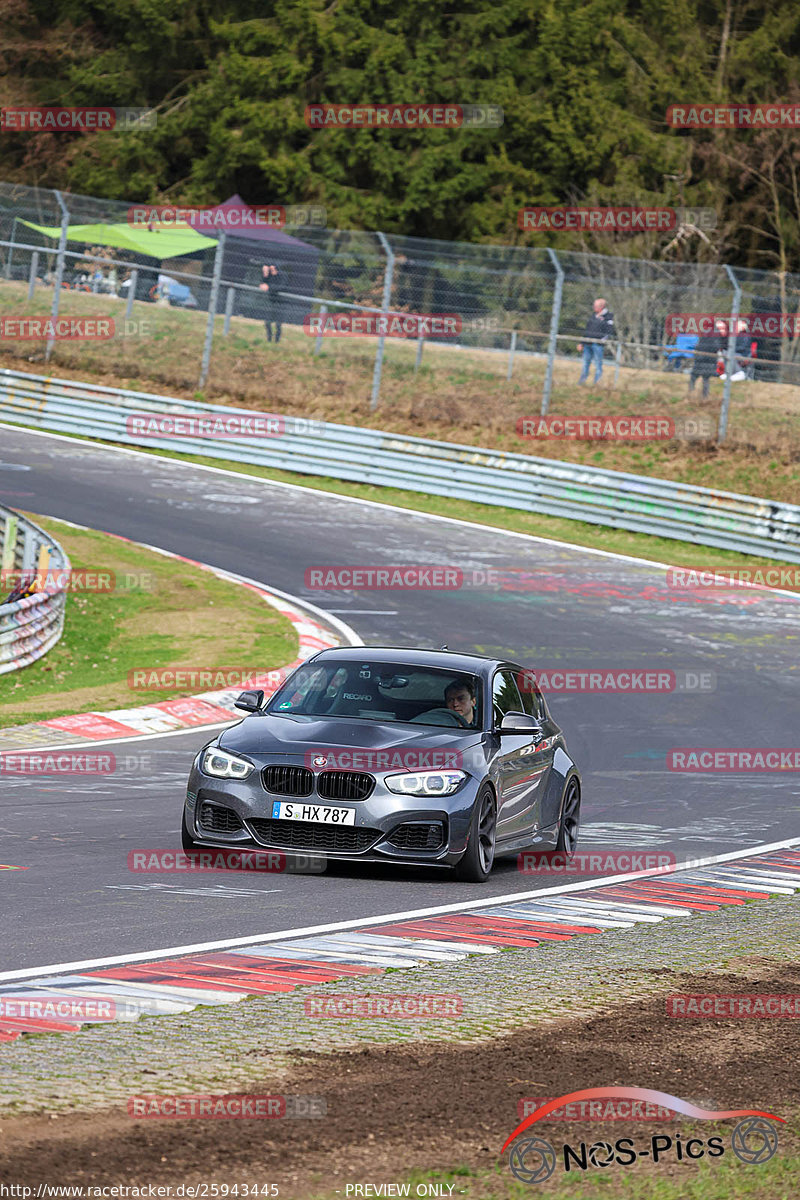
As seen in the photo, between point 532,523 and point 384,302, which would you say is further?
point 384,302

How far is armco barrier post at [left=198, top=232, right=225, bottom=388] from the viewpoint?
3512 cm

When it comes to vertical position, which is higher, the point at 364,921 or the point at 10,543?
the point at 10,543

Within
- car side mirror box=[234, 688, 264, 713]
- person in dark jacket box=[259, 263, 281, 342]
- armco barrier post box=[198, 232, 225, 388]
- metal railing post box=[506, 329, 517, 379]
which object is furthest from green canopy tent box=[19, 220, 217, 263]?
car side mirror box=[234, 688, 264, 713]

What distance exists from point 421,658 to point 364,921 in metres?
3.01

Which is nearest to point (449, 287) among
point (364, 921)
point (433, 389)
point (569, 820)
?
point (433, 389)

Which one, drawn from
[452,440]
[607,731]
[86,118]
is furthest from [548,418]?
[86,118]

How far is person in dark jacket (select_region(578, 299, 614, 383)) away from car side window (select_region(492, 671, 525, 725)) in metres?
22.2

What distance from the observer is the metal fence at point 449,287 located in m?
32.7

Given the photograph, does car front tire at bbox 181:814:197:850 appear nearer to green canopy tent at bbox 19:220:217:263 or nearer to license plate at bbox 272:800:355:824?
license plate at bbox 272:800:355:824

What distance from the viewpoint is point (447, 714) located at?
1115 centimetres

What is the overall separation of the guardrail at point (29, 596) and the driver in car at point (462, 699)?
8.33 metres

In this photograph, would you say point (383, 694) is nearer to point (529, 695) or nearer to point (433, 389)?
point (529, 695)

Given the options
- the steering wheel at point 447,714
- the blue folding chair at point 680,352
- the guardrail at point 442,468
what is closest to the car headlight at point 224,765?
the steering wheel at point 447,714

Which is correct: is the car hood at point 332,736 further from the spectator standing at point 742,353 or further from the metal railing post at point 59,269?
the metal railing post at point 59,269
